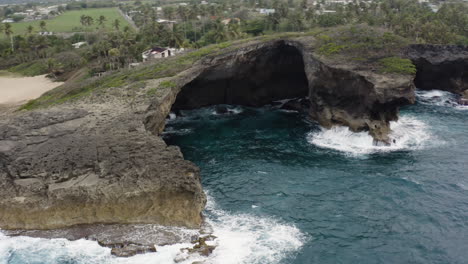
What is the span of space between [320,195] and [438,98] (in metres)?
41.9

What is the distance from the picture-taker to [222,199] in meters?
40.7

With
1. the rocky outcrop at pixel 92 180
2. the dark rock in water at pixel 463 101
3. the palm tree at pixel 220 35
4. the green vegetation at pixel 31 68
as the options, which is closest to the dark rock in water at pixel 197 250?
the rocky outcrop at pixel 92 180

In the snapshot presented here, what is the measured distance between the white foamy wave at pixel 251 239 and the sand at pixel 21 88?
53069 millimetres

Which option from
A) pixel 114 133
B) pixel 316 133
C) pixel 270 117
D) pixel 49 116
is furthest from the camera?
pixel 270 117

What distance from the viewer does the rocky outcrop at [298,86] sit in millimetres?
52000

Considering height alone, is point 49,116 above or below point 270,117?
above

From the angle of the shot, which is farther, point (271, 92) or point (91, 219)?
point (271, 92)

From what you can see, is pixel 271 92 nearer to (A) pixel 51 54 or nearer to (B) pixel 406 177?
(B) pixel 406 177

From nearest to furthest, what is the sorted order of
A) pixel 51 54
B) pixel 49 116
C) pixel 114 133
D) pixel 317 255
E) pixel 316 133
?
pixel 317 255 → pixel 114 133 → pixel 49 116 → pixel 316 133 → pixel 51 54

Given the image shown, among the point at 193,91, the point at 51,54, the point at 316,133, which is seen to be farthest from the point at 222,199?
the point at 51,54


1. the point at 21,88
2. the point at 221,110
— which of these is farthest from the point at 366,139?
the point at 21,88

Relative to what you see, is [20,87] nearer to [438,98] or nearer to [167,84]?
[167,84]

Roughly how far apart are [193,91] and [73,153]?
32352mm

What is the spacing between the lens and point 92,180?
36562mm
